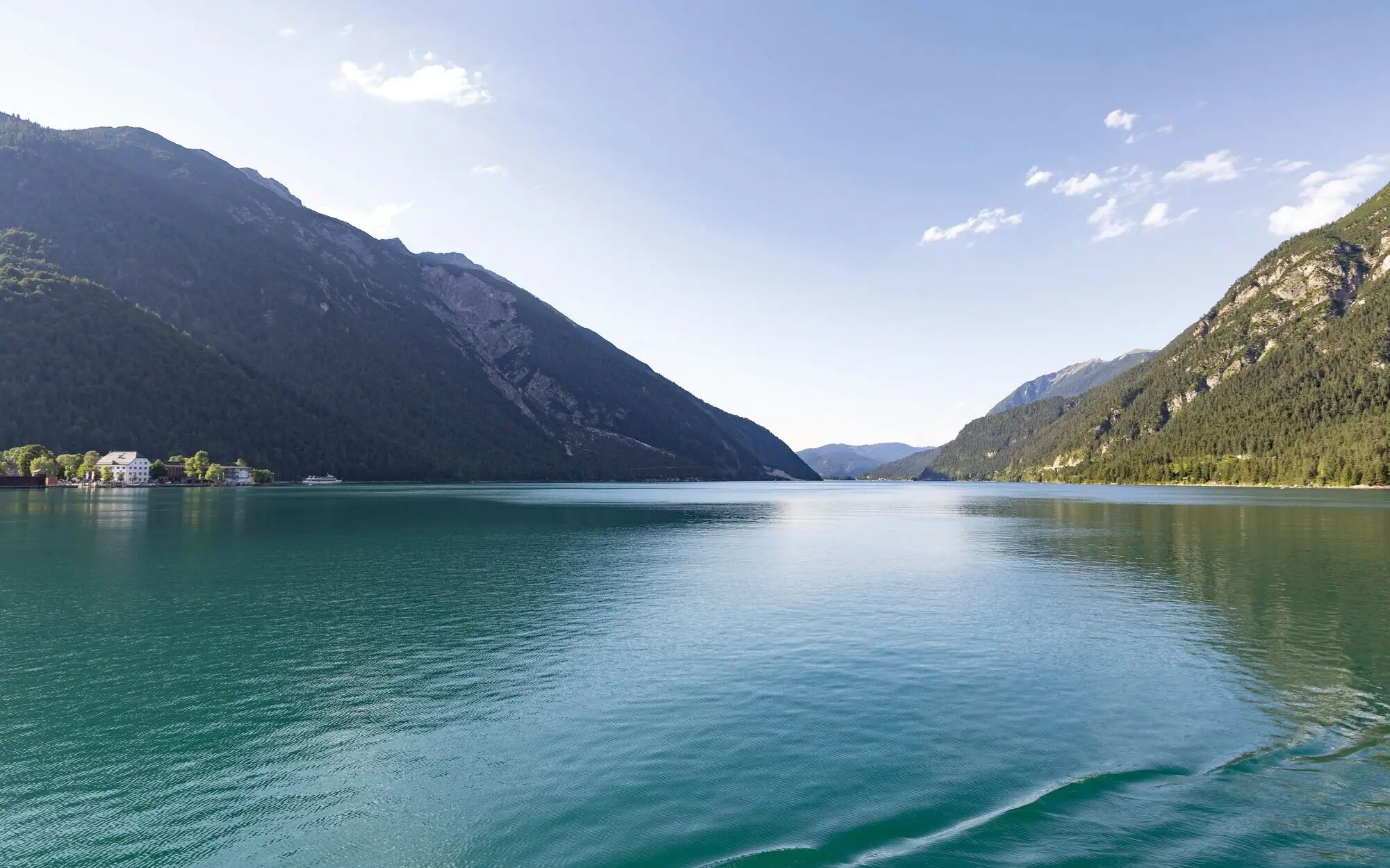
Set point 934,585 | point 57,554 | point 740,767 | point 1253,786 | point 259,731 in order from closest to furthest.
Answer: point 1253,786
point 740,767
point 259,731
point 934,585
point 57,554

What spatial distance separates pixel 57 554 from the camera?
73.4 metres

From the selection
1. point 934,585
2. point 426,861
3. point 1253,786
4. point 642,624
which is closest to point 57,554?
point 642,624

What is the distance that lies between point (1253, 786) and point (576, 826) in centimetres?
1955

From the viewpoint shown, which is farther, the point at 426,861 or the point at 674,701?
the point at 674,701

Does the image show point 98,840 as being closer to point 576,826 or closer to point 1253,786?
point 576,826

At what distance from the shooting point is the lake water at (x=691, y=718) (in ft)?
58.1

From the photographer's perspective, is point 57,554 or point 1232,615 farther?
point 57,554

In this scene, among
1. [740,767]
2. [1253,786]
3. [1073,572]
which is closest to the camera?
[1253,786]

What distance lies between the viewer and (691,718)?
26750mm

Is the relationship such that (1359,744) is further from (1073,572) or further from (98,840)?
(1073,572)

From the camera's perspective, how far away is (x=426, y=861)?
1662 centimetres

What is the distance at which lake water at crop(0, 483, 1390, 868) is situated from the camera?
58.1ft

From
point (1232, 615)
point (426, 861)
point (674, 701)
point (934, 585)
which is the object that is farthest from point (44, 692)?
point (1232, 615)

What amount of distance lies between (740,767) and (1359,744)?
68.1ft
